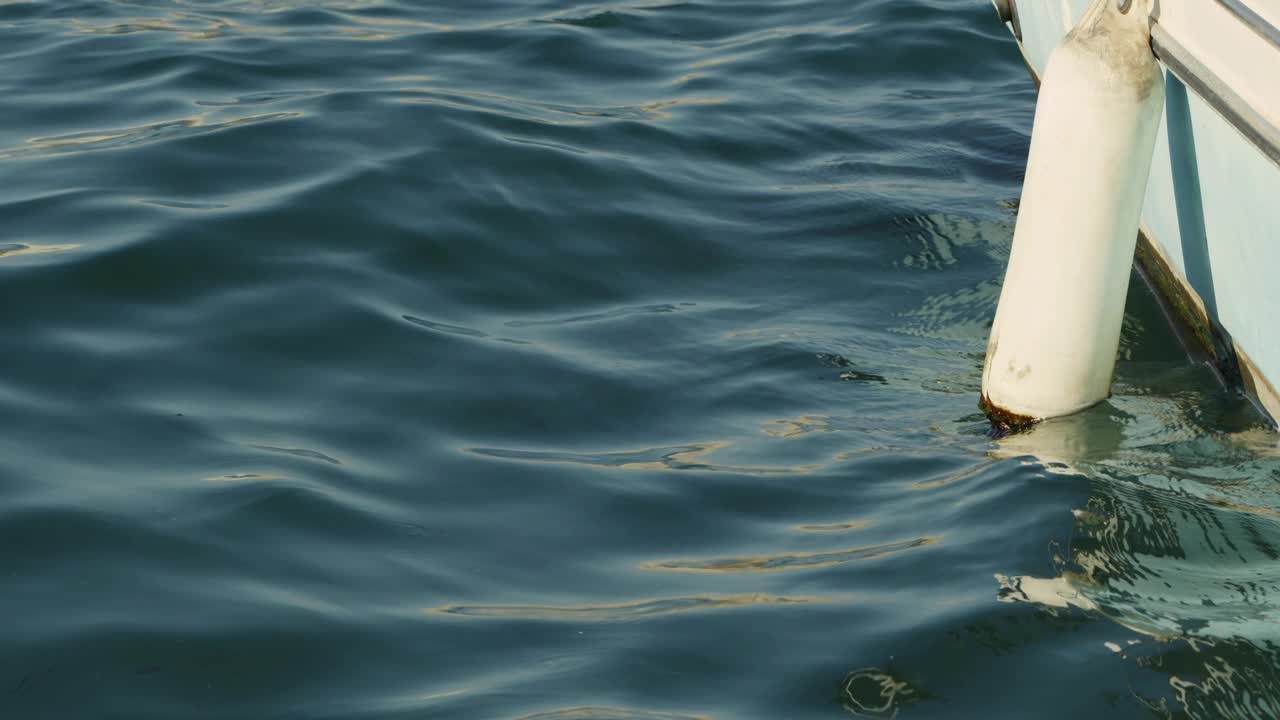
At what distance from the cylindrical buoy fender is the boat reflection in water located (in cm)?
13

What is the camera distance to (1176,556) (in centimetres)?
255

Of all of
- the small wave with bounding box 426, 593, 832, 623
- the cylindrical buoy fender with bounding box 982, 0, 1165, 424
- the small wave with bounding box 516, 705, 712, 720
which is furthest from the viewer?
the cylindrical buoy fender with bounding box 982, 0, 1165, 424

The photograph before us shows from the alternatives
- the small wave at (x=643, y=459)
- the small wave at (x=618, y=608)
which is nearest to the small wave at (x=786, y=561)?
the small wave at (x=618, y=608)

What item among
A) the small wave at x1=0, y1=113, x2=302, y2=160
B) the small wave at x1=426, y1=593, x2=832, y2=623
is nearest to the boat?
the small wave at x1=426, y1=593, x2=832, y2=623

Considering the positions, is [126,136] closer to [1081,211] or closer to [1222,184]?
[1081,211]

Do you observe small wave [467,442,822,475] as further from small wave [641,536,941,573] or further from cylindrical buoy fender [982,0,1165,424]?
Result: cylindrical buoy fender [982,0,1165,424]

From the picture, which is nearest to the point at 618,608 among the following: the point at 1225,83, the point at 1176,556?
the point at 1176,556

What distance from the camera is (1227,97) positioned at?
2781mm

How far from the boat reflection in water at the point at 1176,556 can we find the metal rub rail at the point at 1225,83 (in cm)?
68

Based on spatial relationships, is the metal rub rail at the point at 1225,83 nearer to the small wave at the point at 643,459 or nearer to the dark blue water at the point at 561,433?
the dark blue water at the point at 561,433

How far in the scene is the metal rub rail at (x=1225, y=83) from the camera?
103 inches

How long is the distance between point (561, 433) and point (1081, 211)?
1.28m

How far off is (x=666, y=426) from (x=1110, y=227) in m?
1.12

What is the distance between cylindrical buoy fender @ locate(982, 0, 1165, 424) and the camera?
9.75 feet
